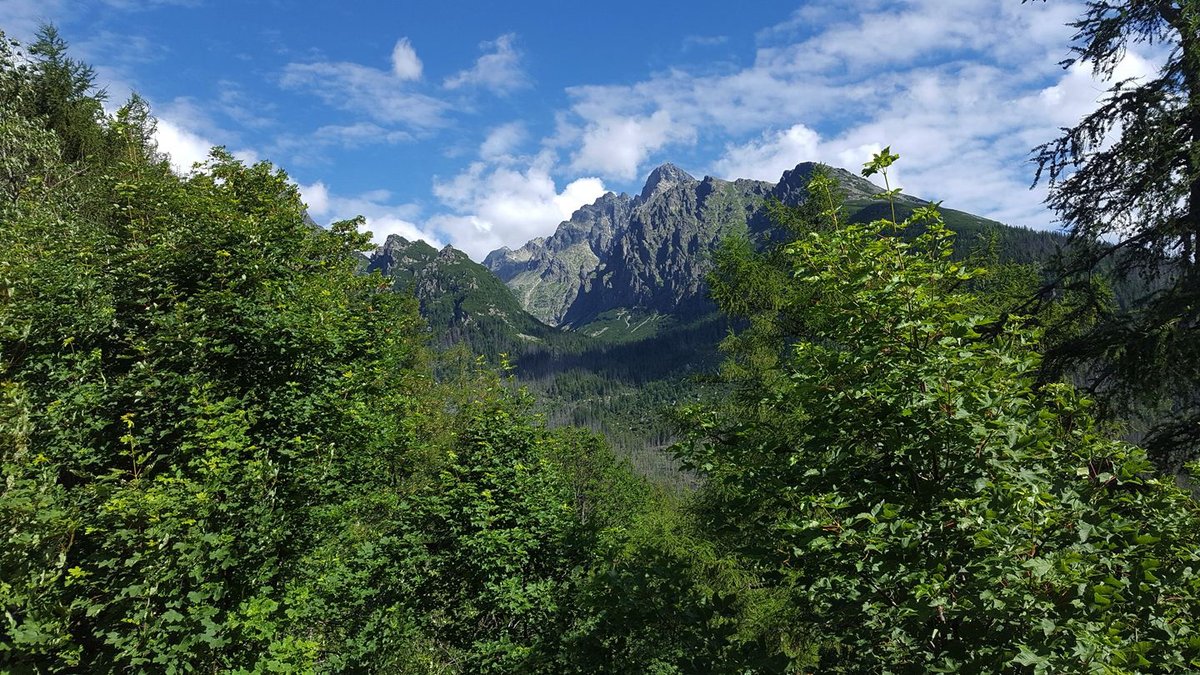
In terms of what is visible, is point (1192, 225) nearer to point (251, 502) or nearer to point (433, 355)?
point (251, 502)

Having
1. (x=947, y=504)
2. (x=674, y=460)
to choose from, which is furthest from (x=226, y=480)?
(x=947, y=504)

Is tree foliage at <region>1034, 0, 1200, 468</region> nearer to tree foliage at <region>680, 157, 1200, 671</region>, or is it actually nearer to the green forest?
the green forest

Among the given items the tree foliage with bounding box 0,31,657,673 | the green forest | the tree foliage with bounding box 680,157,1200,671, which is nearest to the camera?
the tree foliage with bounding box 680,157,1200,671

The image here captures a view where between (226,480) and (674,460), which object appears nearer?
(674,460)

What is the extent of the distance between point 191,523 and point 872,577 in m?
8.70

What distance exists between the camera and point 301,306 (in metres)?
12.5

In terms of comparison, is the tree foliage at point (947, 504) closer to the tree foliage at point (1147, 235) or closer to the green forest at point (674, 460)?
the green forest at point (674, 460)

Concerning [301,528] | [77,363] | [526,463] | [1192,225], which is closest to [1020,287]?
[1192,225]

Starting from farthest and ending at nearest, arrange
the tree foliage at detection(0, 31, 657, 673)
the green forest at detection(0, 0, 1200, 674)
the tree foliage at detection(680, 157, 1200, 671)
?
the tree foliage at detection(0, 31, 657, 673) < the green forest at detection(0, 0, 1200, 674) < the tree foliage at detection(680, 157, 1200, 671)

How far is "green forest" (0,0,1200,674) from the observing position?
4035 mm

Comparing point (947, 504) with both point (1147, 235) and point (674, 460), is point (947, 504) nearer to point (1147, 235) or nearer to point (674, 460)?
point (674, 460)

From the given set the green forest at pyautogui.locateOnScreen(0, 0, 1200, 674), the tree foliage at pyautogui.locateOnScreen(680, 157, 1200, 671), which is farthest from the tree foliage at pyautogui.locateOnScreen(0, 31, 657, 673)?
the tree foliage at pyautogui.locateOnScreen(680, 157, 1200, 671)

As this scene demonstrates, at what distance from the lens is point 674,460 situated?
16.7ft

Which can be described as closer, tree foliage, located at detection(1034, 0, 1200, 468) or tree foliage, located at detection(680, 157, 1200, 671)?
tree foliage, located at detection(680, 157, 1200, 671)
